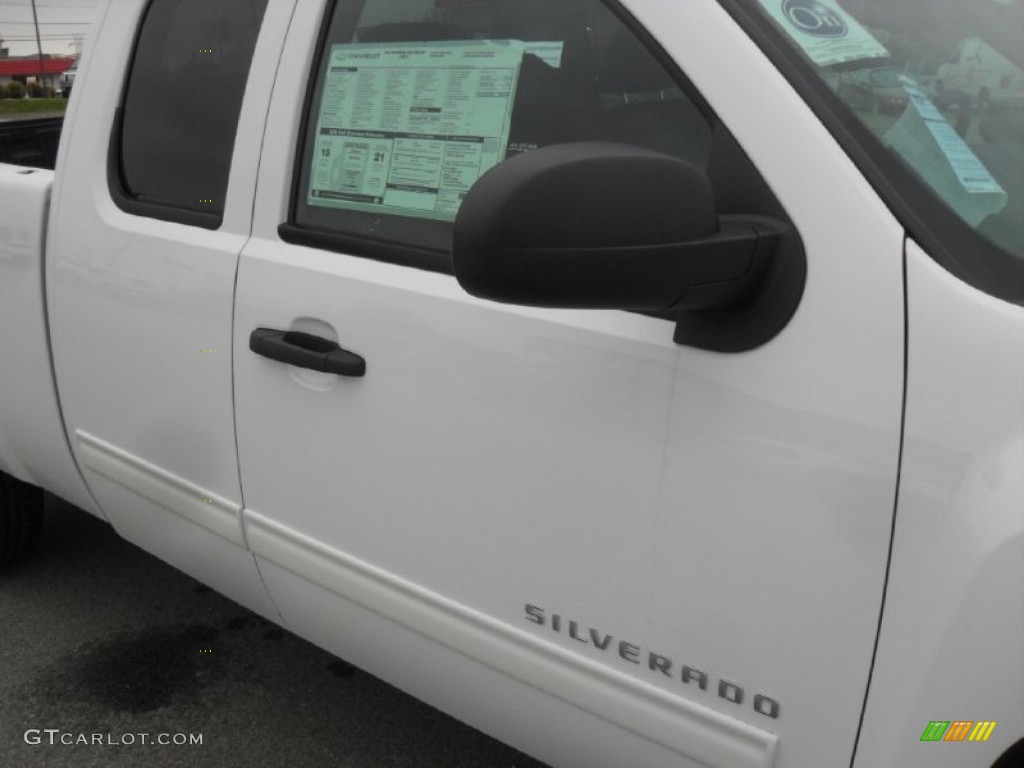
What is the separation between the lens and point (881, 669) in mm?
1240

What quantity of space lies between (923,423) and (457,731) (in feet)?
5.50

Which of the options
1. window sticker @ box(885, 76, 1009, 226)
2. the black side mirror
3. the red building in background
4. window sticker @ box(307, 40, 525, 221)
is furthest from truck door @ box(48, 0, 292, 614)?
the red building in background

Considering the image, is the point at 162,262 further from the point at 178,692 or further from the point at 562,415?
the point at 178,692

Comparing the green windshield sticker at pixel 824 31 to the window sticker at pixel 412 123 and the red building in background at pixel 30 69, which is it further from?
the red building in background at pixel 30 69

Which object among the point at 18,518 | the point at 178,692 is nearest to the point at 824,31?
the point at 178,692

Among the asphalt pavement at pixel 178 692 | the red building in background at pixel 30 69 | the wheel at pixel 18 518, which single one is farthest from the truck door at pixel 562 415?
the red building in background at pixel 30 69

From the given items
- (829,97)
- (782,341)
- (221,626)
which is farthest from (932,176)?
(221,626)

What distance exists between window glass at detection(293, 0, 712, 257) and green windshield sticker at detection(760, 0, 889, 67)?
0.51 feet

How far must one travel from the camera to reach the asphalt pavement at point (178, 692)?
2.45 meters

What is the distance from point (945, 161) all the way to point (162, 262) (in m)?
1.49

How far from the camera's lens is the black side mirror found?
3.70ft

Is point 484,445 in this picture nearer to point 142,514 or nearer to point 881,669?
point 881,669

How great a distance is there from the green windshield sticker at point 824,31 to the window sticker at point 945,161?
85 mm

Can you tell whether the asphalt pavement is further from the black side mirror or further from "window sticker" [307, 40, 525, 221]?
the black side mirror
